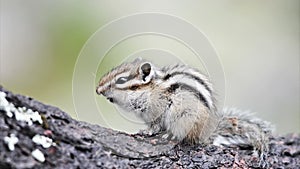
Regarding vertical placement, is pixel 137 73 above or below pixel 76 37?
below

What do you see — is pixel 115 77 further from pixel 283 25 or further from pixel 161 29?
pixel 283 25

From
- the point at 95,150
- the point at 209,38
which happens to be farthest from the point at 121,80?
the point at 209,38

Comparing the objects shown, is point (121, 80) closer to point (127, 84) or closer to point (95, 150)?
point (127, 84)

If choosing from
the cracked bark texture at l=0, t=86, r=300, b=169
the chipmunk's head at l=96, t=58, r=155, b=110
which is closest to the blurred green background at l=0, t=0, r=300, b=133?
the chipmunk's head at l=96, t=58, r=155, b=110

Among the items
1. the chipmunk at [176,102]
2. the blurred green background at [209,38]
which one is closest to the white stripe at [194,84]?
the chipmunk at [176,102]

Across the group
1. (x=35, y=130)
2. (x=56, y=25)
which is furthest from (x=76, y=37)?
(x=35, y=130)

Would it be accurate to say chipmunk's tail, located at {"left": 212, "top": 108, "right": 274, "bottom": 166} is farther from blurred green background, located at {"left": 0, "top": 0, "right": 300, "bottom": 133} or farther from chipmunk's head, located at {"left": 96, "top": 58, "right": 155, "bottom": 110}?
blurred green background, located at {"left": 0, "top": 0, "right": 300, "bottom": 133}

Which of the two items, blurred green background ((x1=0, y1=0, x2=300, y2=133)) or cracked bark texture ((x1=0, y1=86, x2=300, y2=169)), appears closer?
cracked bark texture ((x1=0, y1=86, x2=300, y2=169))
